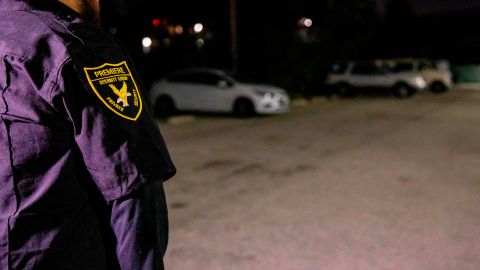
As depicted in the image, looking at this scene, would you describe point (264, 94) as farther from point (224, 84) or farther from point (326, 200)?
point (326, 200)

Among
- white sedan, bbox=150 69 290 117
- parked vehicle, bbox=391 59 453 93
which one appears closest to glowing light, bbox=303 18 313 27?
parked vehicle, bbox=391 59 453 93

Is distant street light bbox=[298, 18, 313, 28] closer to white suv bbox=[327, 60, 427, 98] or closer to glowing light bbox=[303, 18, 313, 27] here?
glowing light bbox=[303, 18, 313, 27]

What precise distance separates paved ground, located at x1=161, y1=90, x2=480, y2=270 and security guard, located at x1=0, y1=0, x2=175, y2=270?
292 centimetres

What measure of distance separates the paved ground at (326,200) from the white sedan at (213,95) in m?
3.56

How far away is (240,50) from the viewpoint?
22.4 m

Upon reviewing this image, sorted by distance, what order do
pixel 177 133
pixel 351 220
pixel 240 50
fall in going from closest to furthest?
pixel 351 220
pixel 177 133
pixel 240 50

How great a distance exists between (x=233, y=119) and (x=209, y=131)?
2.68m

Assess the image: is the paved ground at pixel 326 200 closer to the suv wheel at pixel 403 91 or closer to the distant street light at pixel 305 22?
the suv wheel at pixel 403 91

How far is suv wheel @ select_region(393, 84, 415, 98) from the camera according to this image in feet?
75.8

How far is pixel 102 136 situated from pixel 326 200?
16.2 ft

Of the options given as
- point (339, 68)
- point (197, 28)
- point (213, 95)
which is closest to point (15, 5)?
point (213, 95)

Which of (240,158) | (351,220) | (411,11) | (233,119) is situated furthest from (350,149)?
(411,11)

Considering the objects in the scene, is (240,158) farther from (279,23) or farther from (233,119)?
(279,23)

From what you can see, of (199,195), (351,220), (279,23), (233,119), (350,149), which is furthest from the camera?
(279,23)
